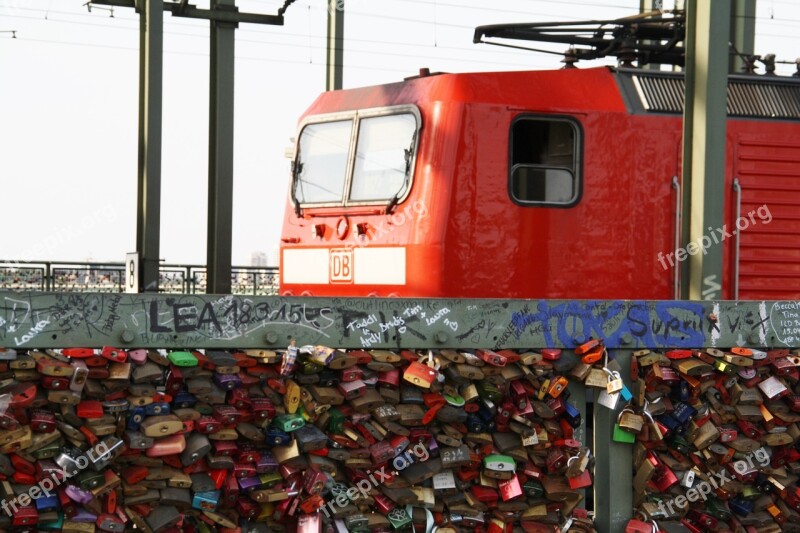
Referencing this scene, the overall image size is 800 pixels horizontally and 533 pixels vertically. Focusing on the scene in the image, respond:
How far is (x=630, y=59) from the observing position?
31.6ft

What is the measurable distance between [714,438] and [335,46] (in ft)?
39.0

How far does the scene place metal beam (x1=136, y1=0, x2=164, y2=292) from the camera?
1432 cm

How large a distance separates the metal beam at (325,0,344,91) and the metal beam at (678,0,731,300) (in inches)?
330

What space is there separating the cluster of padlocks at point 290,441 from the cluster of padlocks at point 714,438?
1.29ft

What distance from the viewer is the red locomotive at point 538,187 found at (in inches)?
326

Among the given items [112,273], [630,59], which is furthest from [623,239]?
[112,273]

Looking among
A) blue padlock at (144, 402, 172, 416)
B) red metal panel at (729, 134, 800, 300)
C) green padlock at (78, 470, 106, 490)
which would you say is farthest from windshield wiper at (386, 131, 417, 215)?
green padlock at (78, 470, 106, 490)

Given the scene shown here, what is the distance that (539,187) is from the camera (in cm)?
840

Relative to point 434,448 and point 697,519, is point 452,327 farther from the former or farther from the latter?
point 697,519

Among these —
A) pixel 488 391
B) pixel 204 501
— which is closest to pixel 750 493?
pixel 488 391

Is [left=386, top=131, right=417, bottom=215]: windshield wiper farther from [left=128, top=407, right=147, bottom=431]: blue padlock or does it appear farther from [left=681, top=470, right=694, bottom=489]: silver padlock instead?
[left=128, top=407, right=147, bottom=431]: blue padlock

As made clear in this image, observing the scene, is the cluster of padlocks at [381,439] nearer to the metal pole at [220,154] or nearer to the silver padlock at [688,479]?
the silver padlock at [688,479]

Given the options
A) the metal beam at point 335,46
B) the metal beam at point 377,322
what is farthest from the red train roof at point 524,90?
the metal beam at point 335,46

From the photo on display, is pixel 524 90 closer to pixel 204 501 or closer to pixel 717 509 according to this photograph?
pixel 717 509
